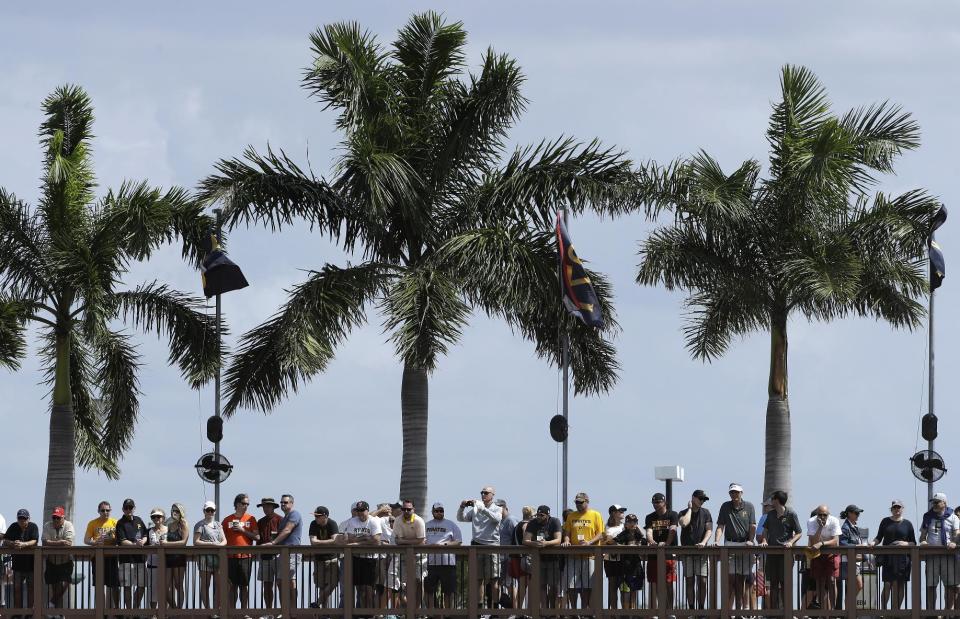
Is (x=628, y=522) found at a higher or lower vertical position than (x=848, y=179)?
lower

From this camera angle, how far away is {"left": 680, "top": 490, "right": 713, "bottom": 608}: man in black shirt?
2853 centimetres

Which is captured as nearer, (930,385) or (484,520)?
(484,520)

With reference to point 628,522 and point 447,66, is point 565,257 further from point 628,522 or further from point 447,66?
point 628,522

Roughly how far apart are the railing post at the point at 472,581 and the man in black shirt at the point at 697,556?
3082 millimetres

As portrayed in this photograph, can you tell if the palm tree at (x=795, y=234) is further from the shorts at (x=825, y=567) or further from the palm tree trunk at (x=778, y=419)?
the shorts at (x=825, y=567)

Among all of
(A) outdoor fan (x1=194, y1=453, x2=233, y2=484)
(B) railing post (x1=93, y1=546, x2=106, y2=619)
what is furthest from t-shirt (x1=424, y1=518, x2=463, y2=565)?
(A) outdoor fan (x1=194, y1=453, x2=233, y2=484)

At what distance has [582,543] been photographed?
2872 centimetres

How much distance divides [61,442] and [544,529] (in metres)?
16.4

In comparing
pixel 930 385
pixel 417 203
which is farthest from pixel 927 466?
pixel 417 203

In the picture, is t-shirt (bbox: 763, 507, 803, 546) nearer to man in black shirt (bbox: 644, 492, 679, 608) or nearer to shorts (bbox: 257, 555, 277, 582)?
man in black shirt (bbox: 644, 492, 679, 608)

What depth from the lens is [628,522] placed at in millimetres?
28906

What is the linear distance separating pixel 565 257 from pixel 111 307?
35.9 feet

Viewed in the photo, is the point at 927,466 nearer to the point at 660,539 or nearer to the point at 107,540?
the point at 660,539

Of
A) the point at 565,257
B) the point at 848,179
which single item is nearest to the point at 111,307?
the point at 565,257
